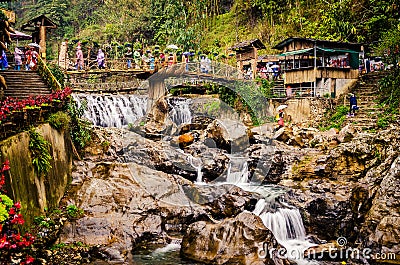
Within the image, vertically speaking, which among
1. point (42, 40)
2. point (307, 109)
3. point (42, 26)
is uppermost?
point (42, 26)

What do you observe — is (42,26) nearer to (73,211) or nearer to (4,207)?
(73,211)

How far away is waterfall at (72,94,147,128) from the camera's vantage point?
24750 millimetres

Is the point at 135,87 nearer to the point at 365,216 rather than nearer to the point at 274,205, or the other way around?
the point at 274,205

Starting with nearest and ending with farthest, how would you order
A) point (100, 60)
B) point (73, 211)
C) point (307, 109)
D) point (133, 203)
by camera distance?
point (73, 211) → point (133, 203) → point (307, 109) → point (100, 60)

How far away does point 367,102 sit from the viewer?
1027 inches

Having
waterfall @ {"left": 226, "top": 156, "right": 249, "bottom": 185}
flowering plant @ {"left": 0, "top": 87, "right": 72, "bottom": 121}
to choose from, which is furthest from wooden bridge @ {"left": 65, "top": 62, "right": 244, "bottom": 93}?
waterfall @ {"left": 226, "top": 156, "right": 249, "bottom": 185}

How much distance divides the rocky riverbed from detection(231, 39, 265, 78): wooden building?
32.3 feet

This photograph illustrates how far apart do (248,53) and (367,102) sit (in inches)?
406

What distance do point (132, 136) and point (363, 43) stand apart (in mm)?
20675

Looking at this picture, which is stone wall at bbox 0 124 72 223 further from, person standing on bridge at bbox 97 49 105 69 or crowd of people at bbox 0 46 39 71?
person standing on bridge at bbox 97 49 105 69

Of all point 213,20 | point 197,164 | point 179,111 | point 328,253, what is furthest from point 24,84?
point 213,20

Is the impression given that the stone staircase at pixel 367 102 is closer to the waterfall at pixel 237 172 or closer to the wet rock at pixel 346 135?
the wet rock at pixel 346 135

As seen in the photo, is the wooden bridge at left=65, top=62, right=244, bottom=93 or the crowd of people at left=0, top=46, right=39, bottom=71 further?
the wooden bridge at left=65, top=62, right=244, bottom=93

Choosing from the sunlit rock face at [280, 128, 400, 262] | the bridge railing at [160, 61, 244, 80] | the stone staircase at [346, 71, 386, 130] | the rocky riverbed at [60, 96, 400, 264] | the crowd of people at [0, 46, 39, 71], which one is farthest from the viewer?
the bridge railing at [160, 61, 244, 80]
